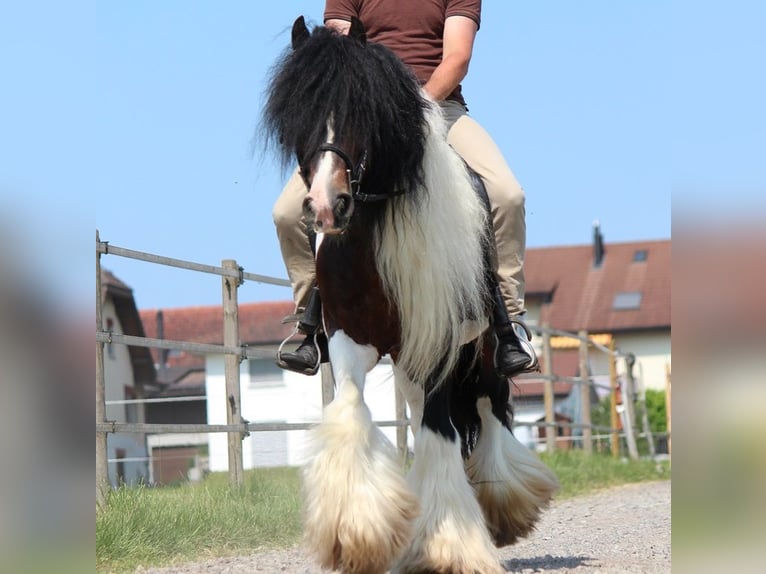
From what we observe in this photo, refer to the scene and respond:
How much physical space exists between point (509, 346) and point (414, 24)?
1.67 m

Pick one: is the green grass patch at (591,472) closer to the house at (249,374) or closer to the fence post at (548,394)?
the fence post at (548,394)

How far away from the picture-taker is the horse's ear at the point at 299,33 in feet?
15.7

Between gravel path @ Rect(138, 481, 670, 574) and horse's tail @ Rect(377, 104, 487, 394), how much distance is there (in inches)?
45.3

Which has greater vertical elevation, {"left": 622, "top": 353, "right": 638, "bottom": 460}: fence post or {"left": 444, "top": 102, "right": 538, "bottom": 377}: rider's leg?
{"left": 444, "top": 102, "right": 538, "bottom": 377}: rider's leg

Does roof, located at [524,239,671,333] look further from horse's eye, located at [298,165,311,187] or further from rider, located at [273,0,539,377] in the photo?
horse's eye, located at [298,165,311,187]

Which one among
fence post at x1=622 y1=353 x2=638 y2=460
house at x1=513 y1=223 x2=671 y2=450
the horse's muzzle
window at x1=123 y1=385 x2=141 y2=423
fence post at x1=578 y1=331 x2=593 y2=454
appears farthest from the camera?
house at x1=513 y1=223 x2=671 y2=450

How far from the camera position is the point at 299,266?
540cm

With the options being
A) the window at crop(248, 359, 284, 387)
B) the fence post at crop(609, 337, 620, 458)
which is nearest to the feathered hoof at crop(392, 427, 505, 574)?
the fence post at crop(609, 337, 620, 458)

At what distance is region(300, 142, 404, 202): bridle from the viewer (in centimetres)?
424

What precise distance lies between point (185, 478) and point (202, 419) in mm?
49644

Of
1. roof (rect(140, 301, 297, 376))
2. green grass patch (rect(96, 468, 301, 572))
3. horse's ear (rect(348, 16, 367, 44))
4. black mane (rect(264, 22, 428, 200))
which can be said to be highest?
roof (rect(140, 301, 297, 376))

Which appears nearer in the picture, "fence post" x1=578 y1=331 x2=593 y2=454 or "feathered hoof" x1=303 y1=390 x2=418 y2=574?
"feathered hoof" x1=303 y1=390 x2=418 y2=574

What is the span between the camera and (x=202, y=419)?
56.5 meters
